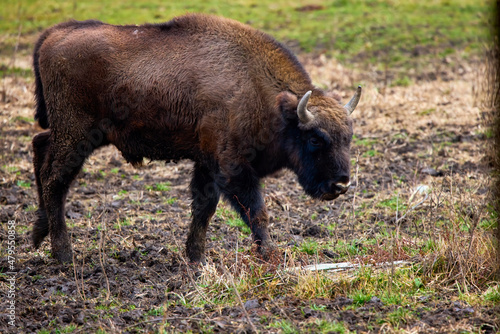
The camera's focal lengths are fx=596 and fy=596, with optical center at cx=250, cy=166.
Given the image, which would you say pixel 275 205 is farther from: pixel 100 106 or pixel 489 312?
pixel 489 312

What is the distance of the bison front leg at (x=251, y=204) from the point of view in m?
5.62

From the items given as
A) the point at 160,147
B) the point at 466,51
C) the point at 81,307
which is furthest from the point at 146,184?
the point at 466,51

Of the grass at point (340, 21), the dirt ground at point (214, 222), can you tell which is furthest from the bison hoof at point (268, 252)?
the grass at point (340, 21)

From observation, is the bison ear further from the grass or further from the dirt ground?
the grass

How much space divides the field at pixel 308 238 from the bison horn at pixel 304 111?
57cm

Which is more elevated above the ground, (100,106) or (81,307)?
(100,106)

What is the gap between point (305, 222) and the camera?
702 centimetres

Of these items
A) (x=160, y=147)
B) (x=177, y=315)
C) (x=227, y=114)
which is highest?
(x=227, y=114)

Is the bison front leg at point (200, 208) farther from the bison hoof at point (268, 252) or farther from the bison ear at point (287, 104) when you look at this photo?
the bison ear at point (287, 104)

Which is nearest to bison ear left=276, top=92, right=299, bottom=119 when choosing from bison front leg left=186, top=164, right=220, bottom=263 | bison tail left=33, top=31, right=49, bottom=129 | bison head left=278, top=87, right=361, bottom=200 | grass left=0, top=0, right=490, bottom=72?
bison head left=278, top=87, right=361, bottom=200

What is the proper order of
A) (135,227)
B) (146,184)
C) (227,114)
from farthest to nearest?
(146,184)
(135,227)
(227,114)

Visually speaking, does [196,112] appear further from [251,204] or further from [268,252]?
[268,252]

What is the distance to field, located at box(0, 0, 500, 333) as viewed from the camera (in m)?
4.59

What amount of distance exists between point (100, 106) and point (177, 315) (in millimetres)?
2526
